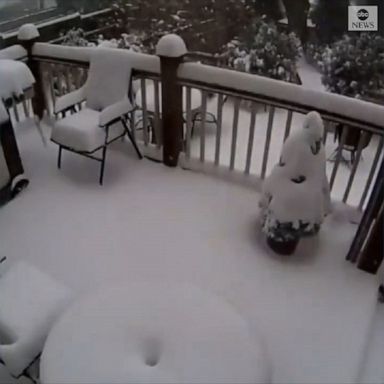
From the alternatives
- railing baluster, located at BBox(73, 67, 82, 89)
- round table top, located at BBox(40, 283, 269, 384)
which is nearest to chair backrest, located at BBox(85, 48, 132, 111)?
railing baluster, located at BBox(73, 67, 82, 89)

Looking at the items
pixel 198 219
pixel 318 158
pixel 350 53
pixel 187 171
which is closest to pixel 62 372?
pixel 198 219

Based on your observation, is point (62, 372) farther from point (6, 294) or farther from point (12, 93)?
point (12, 93)

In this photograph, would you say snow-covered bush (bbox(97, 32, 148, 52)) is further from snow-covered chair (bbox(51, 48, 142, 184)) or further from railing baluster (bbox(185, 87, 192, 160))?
railing baluster (bbox(185, 87, 192, 160))

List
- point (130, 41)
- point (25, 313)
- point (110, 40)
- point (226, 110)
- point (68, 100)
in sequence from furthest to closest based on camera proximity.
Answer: point (130, 41) → point (110, 40) → point (226, 110) → point (68, 100) → point (25, 313)

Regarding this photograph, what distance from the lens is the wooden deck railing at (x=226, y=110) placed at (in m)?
2.44

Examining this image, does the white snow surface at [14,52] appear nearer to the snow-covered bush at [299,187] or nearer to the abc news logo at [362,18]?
the snow-covered bush at [299,187]

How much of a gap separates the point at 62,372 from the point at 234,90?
186 cm

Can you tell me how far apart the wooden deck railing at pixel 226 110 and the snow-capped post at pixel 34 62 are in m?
0.03

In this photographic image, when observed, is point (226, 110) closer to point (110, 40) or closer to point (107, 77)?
point (107, 77)

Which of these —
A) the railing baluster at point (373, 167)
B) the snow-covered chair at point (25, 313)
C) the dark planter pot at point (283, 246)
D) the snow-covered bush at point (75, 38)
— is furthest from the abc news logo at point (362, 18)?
the snow-covered bush at point (75, 38)

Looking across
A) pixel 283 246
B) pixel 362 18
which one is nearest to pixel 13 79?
pixel 283 246

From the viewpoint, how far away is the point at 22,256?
2.43 meters

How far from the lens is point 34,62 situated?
339 centimetres

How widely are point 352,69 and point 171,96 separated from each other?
4.74 feet
